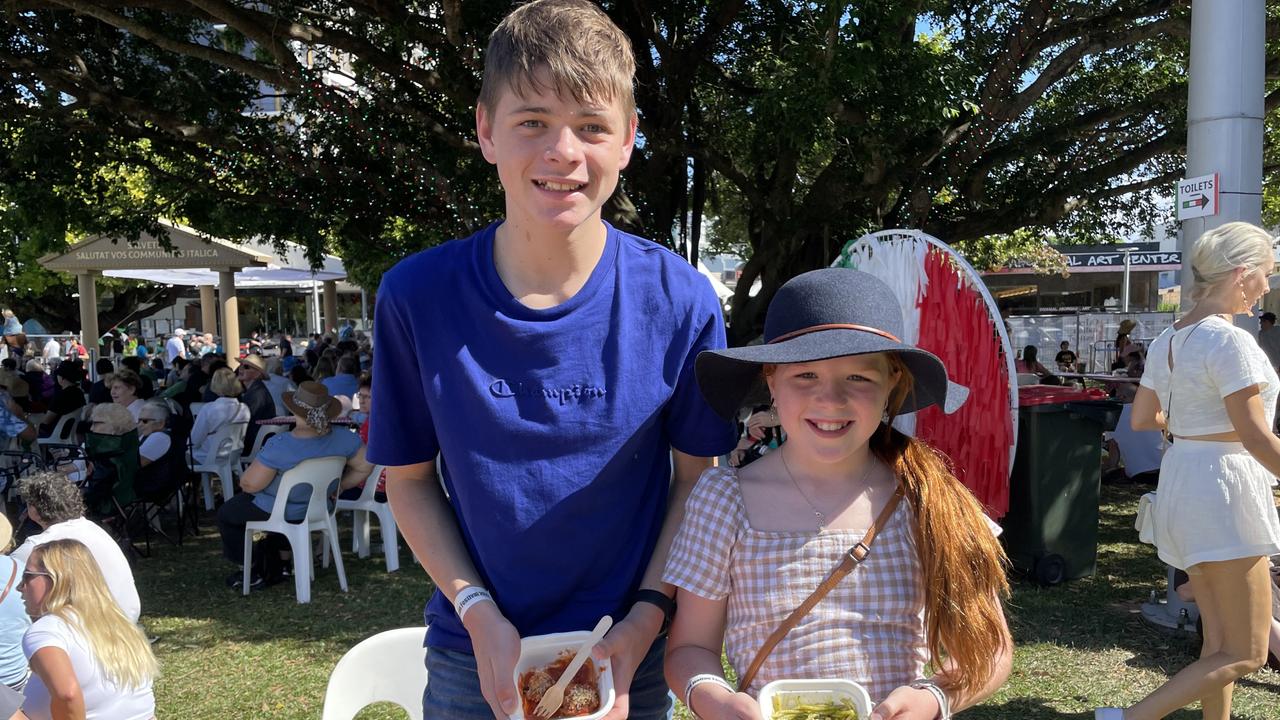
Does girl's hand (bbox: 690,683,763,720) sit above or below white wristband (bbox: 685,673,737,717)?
below

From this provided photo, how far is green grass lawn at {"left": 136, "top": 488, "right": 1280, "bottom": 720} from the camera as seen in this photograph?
15.7ft

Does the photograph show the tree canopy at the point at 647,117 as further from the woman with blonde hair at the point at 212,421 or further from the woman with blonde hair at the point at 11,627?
the woman with blonde hair at the point at 11,627

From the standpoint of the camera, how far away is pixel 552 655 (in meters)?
1.57

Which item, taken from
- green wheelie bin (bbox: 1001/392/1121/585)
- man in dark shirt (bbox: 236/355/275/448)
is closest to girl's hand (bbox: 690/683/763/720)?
green wheelie bin (bbox: 1001/392/1121/585)

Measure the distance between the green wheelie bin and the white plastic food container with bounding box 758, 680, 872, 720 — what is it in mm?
5488

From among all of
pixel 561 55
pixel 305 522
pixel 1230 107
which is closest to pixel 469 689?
pixel 561 55

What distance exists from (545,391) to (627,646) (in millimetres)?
441

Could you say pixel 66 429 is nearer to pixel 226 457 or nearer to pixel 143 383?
pixel 143 383

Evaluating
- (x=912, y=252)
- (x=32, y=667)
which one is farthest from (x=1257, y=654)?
(x=32, y=667)

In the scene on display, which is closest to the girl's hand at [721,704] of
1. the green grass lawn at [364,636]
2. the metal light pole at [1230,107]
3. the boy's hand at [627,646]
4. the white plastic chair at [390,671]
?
the boy's hand at [627,646]

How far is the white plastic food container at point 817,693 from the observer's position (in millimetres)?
1561

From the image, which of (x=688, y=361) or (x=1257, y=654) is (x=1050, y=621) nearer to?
(x=1257, y=654)

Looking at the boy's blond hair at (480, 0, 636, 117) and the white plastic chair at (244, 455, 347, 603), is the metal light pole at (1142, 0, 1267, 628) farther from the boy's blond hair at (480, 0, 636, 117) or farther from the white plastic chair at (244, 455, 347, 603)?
the white plastic chair at (244, 455, 347, 603)

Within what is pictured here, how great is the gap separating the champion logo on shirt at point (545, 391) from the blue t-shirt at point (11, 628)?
124 inches
